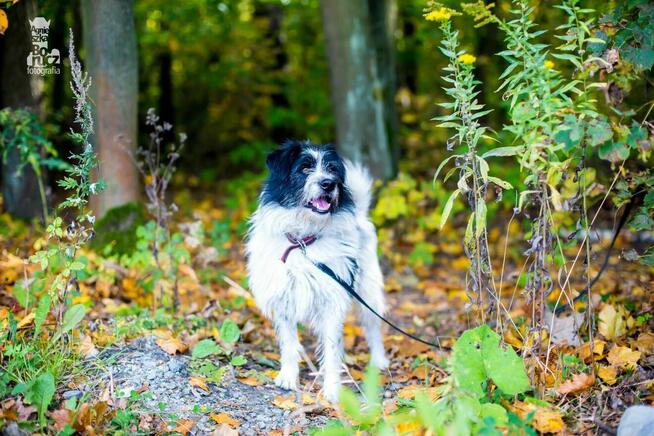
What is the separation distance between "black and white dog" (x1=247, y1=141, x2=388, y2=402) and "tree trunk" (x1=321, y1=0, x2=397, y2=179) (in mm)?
3201

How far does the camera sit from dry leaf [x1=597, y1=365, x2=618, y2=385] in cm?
347

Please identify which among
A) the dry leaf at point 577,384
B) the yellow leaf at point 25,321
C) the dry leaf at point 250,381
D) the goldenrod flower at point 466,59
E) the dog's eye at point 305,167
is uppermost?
the goldenrod flower at point 466,59

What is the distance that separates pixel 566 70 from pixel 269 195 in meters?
4.49

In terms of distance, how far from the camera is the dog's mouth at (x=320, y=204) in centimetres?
401

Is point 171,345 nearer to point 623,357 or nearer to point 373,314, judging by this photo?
point 373,314

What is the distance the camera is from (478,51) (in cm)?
1315

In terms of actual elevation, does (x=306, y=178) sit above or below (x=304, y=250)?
above

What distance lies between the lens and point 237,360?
13.3ft

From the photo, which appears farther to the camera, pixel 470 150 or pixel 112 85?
pixel 112 85

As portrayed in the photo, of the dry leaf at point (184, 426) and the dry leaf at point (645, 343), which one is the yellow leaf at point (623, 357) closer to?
the dry leaf at point (645, 343)

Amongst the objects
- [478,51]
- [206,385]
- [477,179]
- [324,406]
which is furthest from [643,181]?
[478,51]

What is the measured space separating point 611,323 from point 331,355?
1.88 meters

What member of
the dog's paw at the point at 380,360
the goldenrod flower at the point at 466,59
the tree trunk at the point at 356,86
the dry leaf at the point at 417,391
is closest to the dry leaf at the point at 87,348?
the dry leaf at the point at 417,391

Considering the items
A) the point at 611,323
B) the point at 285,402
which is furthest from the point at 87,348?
the point at 611,323
